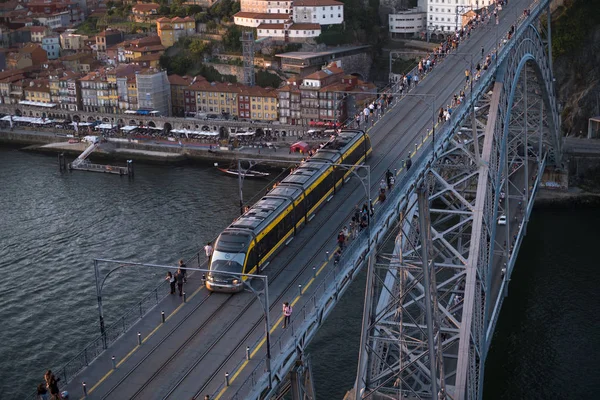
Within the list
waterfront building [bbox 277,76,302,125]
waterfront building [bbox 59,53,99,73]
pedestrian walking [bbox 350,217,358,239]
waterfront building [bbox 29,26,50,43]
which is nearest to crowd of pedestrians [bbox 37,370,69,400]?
pedestrian walking [bbox 350,217,358,239]

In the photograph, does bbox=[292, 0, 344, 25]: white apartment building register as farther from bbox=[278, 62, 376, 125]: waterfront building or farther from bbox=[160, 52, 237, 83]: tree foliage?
bbox=[278, 62, 376, 125]: waterfront building

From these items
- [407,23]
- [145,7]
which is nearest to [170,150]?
[407,23]

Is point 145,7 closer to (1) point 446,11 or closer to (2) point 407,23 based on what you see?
(2) point 407,23

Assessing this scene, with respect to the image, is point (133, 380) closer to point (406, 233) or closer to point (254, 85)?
point (406, 233)

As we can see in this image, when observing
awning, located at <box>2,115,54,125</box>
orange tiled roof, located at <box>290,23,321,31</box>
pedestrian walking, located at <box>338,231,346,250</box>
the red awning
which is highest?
orange tiled roof, located at <box>290,23,321,31</box>

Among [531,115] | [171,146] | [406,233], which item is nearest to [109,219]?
[171,146]
